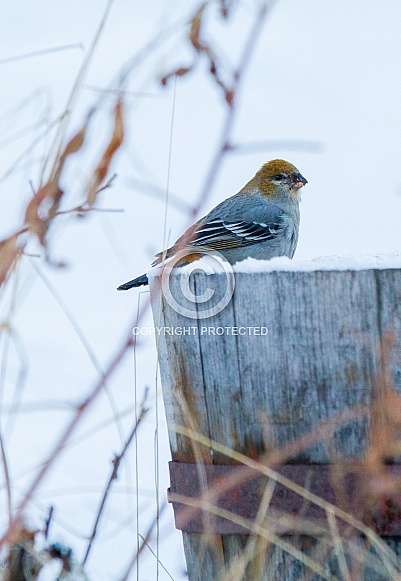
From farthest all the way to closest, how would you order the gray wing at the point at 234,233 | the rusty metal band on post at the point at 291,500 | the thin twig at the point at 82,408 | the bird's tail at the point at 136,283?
the gray wing at the point at 234,233 < the bird's tail at the point at 136,283 < the rusty metal band on post at the point at 291,500 < the thin twig at the point at 82,408

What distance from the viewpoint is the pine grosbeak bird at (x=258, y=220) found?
5680mm

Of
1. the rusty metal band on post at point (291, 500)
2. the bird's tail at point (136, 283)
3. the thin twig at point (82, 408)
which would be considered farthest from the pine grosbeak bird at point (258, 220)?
the thin twig at point (82, 408)

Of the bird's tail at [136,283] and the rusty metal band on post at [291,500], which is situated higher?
the bird's tail at [136,283]

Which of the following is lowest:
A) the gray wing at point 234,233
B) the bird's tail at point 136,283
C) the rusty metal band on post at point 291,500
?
the rusty metal band on post at point 291,500

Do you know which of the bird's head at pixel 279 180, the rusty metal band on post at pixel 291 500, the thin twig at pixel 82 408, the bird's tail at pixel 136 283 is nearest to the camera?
the thin twig at pixel 82 408

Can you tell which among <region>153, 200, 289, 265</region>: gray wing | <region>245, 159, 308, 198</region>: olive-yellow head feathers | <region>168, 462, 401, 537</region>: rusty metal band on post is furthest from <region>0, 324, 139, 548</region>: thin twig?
<region>245, 159, 308, 198</region>: olive-yellow head feathers

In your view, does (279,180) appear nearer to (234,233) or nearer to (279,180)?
(279,180)

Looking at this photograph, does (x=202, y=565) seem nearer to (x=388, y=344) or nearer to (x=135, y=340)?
(x=388, y=344)

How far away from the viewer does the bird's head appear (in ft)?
21.3

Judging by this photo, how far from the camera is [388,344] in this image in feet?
7.53

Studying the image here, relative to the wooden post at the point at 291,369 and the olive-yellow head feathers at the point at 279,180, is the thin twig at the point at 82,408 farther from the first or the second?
the olive-yellow head feathers at the point at 279,180

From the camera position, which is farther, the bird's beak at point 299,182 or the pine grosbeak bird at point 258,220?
the bird's beak at point 299,182

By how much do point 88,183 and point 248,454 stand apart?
4.72 feet

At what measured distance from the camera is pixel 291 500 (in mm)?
2387
